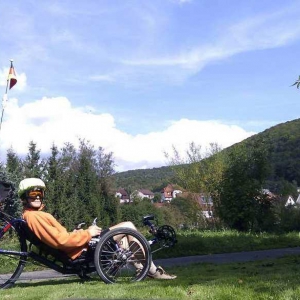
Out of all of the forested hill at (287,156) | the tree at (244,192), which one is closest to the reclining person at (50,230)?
the tree at (244,192)

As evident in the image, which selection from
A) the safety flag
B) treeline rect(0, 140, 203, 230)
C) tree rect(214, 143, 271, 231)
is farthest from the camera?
treeline rect(0, 140, 203, 230)

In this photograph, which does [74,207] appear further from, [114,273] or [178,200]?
[114,273]

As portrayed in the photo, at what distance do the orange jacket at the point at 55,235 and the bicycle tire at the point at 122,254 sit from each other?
23cm

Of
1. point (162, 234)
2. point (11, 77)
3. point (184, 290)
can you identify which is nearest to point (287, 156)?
point (11, 77)

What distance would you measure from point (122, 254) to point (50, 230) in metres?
0.81

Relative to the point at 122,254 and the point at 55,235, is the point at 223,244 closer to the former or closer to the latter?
the point at 122,254

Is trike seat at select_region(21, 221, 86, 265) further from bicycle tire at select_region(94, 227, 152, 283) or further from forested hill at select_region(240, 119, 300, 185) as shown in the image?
forested hill at select_region(240, 119, 300, 185)

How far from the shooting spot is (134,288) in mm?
4621

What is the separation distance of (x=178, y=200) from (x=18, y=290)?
95.6 ft

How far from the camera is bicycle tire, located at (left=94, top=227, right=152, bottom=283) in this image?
5230 mm

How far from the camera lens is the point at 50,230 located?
5.20m

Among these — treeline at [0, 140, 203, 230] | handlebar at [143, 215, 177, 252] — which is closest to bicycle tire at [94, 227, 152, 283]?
handlebar at [143, 215, 177, 252]

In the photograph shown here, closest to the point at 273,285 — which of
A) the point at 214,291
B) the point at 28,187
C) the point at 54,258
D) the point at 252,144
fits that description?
the point at 214,291

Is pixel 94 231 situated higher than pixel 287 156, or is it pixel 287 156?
pixel 287 156
